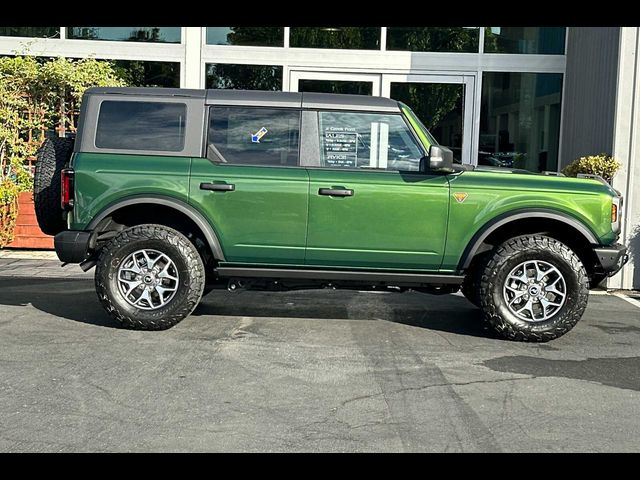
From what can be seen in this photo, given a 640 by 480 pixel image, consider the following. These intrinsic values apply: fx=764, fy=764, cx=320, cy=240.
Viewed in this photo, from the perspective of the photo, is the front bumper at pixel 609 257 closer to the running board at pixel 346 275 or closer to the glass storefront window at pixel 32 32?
the running board at pixel 346 275

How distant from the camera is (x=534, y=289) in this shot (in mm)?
6250

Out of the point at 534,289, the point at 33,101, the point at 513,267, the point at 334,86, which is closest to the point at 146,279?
the point at 513,267

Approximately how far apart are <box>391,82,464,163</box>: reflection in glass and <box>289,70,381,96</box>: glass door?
0.35 m

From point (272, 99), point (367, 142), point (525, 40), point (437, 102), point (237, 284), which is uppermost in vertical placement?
point (525, 40)

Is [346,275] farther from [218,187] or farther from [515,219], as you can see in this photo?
[515,219]

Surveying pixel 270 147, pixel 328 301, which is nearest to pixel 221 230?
pixel 270 147

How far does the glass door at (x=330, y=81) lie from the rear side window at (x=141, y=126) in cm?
611

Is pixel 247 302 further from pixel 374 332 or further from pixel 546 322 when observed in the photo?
pixel 546 322

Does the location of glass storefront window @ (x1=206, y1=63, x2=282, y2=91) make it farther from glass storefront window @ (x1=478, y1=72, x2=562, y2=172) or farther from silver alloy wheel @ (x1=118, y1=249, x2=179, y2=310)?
silver alloy wheel @ (x1=118, y1=249, x2=179, y2=310)

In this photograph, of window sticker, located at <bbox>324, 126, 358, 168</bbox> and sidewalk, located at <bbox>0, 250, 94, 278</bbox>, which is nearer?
window sticker, located at <bbox>324, 126, 358, 168</bbox>

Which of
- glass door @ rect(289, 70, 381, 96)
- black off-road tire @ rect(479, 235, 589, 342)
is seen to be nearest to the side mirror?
black off-road tire @ rect(479, 235, 589, 342)

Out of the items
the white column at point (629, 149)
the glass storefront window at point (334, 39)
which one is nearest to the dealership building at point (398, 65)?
the glass storefront window at point (334, 39)

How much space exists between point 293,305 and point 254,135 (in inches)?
78.9

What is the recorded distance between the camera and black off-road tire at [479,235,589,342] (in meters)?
6.18
